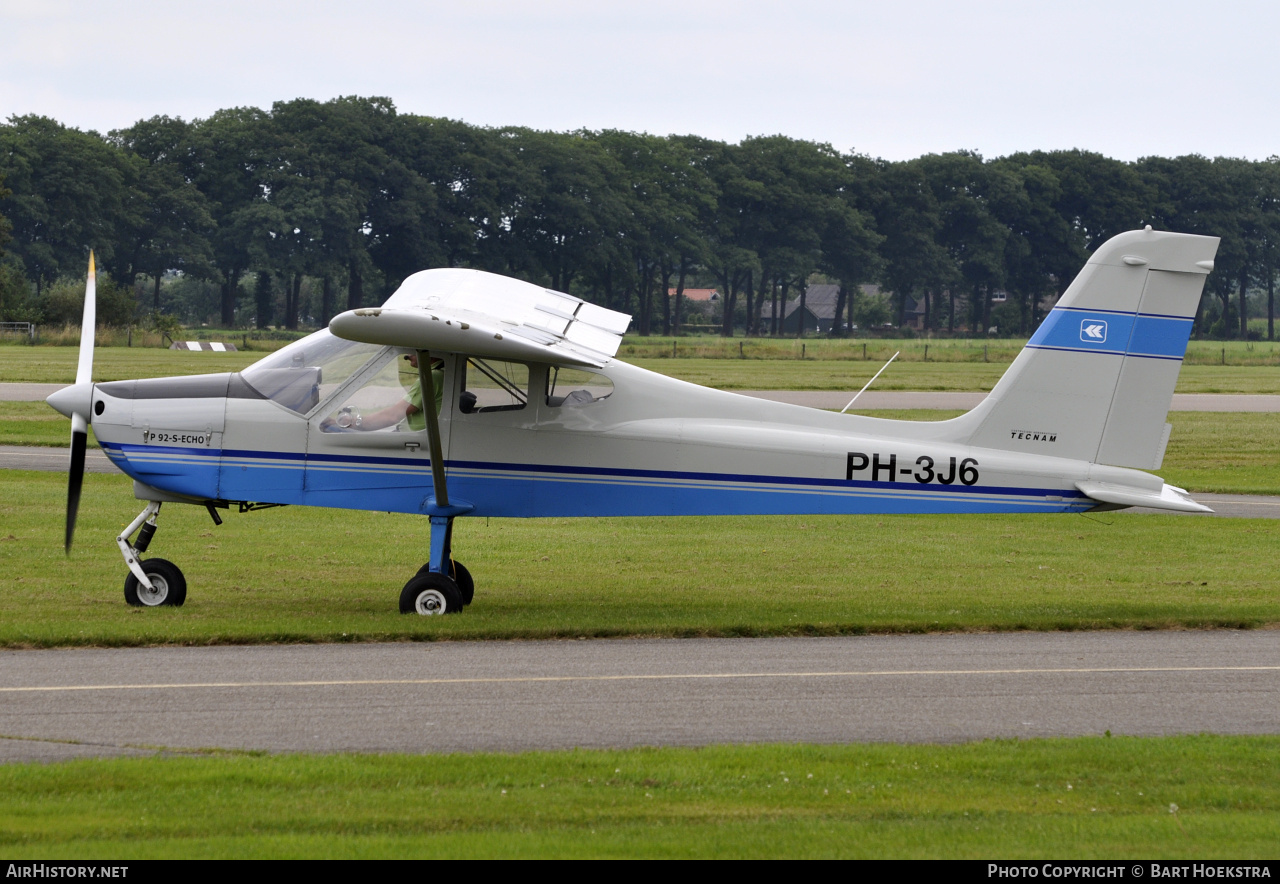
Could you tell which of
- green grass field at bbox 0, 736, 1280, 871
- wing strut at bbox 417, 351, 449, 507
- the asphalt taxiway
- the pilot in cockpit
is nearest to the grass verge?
the asphalt taxiway

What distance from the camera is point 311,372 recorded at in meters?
11.8

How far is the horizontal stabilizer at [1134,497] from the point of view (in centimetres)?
1153

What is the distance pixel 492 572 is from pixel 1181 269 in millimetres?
7757

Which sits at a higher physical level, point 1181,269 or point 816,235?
point 816,235

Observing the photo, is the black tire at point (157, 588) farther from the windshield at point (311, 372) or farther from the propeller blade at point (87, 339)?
the windshield at point (311, 372)

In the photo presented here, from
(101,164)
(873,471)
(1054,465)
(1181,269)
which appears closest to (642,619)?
(873,471)

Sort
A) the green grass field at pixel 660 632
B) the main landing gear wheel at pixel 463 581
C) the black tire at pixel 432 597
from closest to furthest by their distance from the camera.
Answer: the green grass field at pixel 660 632 < the black tire at pixel 432 597 < the main landing gear wheel at pixel 463 581

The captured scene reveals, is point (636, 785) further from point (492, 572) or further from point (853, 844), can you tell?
point (492, 572)

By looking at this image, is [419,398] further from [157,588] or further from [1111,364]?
[1111,364]

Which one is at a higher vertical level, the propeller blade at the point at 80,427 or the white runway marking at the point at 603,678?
the propeller blade at the point at 80,427

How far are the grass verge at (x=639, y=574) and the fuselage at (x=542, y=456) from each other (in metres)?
1.08

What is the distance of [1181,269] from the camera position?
11.7m

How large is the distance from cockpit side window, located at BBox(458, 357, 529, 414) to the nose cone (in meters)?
3.29

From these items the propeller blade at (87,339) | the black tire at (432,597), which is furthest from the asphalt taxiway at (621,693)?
the propeller blade at (87,339)
